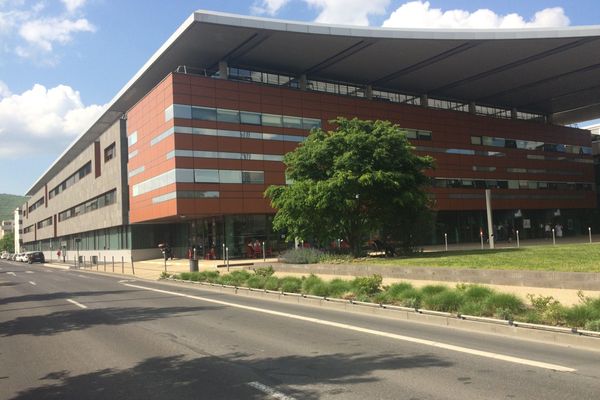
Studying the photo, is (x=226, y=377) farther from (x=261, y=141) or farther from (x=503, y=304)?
(x=261, y=141)

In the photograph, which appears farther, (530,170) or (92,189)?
(92,189)

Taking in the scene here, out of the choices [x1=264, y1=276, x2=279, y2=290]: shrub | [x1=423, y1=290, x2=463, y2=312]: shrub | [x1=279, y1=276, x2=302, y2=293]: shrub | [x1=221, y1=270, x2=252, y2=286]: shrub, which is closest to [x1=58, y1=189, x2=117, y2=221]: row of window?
[x1=221, y1=270, x2=252, y2=286]: shrub

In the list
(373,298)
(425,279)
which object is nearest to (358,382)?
(373,298)

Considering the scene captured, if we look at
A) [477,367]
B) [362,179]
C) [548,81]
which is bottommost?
[477,367]

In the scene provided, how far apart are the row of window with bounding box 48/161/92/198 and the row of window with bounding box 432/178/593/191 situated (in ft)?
148

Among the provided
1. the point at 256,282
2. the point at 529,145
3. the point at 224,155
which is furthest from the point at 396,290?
the point at 529,145

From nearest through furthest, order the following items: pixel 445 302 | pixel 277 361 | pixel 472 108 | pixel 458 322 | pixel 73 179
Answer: pixel 277 361 → pixel 458 322 → pixel 445 302 → pixel 472 108 → pixel 73 179

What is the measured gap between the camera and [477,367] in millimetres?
6793

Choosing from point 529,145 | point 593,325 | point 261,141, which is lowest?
point 593,325

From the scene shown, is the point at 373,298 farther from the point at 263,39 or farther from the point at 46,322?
the point at 263,39

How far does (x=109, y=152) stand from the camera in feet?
204

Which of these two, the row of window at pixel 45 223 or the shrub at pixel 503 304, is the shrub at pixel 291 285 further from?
the row of window at pixel 45 223

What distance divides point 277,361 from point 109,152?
5948 cm

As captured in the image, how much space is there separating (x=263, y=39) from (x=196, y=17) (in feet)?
20.1
